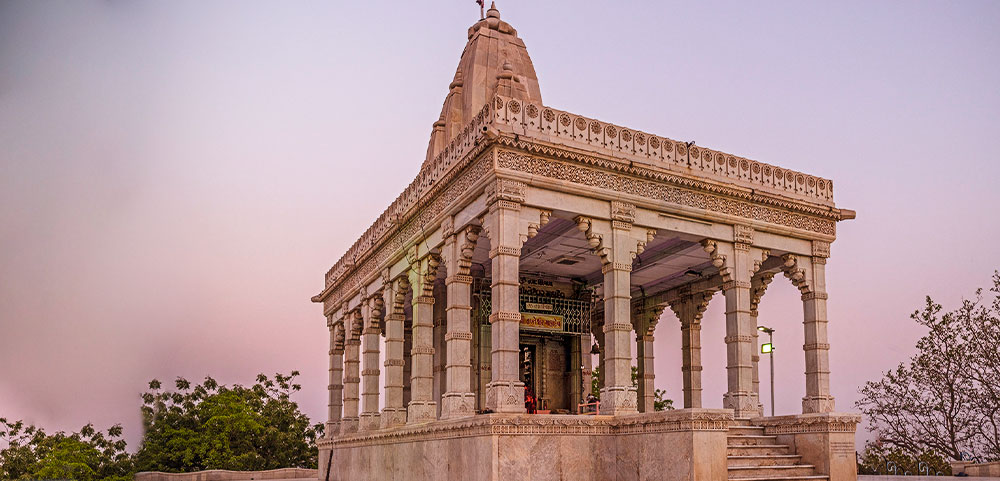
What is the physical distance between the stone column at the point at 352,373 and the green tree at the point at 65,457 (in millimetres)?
13106

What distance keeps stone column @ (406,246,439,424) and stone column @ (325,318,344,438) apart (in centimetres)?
887

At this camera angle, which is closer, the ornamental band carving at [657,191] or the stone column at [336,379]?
the ornamental band carving at [657,191]

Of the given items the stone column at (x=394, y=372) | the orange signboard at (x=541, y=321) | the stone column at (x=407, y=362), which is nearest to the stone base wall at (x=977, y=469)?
the orange signboard at (x=541, y=321)

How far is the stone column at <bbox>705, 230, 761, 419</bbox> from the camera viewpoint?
17.2 meters

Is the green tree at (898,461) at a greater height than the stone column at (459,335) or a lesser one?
lesser

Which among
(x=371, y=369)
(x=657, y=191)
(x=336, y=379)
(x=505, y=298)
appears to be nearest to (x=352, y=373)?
(x=336, y=379)

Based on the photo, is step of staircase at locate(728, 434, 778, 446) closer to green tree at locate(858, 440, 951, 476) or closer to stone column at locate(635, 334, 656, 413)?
stone column at locate(635, 334, 656, 413)

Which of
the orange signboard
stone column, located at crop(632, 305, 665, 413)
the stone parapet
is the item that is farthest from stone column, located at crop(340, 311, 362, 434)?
the stone parapet

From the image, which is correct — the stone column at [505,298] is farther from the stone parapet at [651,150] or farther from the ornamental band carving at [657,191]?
the stone parapet at [651,150]

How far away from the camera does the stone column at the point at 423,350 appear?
17.7 m

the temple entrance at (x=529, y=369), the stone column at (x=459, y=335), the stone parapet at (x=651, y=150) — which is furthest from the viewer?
the temple entrance at (x=529, y=369)

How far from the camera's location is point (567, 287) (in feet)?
78.0

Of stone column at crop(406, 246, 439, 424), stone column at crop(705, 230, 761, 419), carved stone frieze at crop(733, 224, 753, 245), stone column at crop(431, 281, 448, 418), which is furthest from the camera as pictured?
stone column at crop(431, 281, 448, 418)

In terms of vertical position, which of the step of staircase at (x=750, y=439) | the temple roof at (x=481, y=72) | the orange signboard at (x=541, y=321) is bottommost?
the step of staircase at (x=750, y=439)
